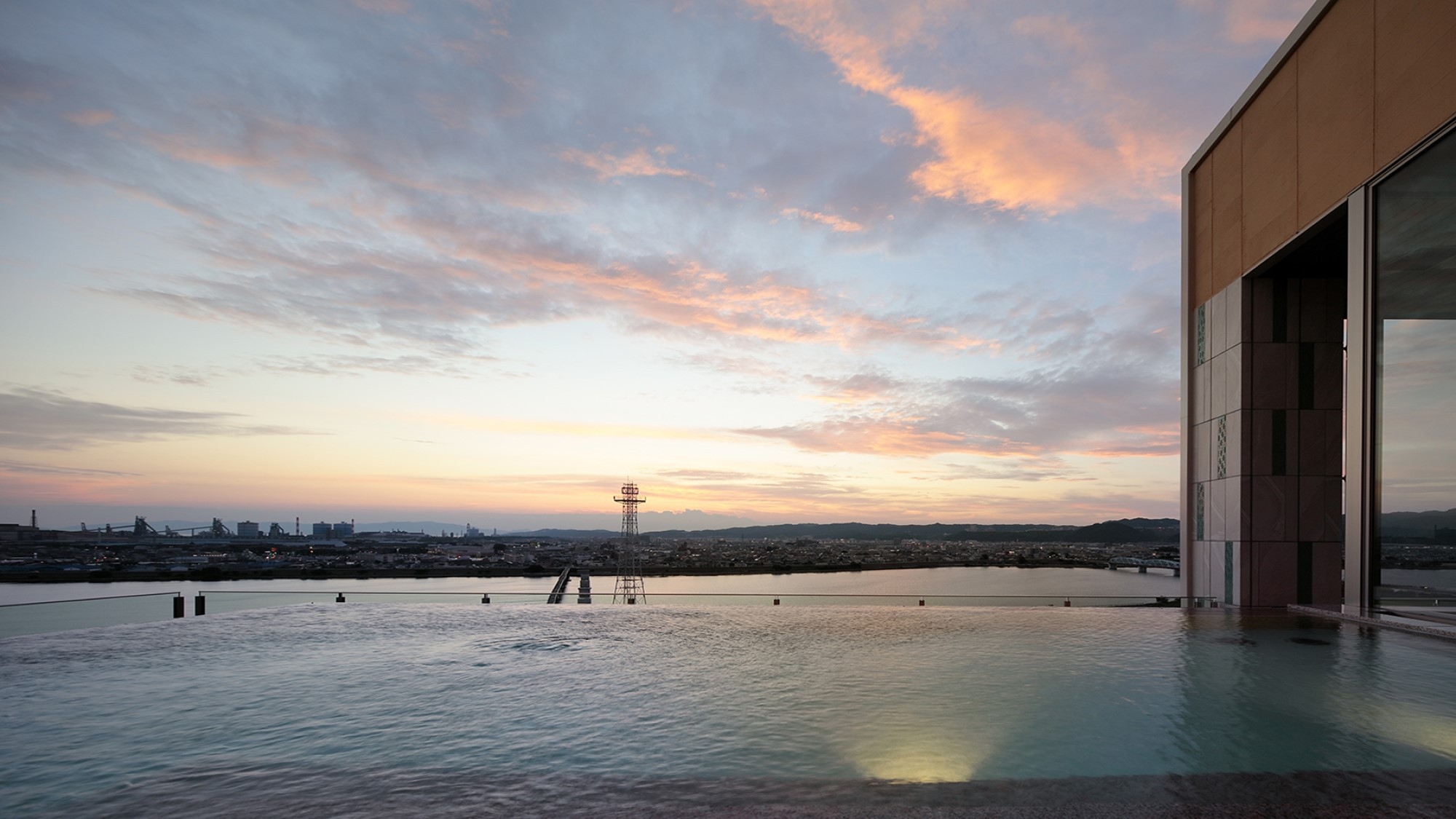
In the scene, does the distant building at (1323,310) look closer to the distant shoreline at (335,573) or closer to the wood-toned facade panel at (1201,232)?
the wood-toned facade panel at (1201,232)

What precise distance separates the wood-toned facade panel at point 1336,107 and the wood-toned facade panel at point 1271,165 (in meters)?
0.25

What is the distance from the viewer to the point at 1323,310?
13.6 meters

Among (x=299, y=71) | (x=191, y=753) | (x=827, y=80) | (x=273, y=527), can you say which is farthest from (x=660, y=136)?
(x=273, y=527)

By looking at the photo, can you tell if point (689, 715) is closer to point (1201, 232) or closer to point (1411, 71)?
point (1411, 71)

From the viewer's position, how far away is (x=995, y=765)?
4809 mm

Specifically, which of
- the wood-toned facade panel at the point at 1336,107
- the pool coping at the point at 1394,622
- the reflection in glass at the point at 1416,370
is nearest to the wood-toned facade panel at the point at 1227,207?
the wood-toned facade panel at the point at 1336,107

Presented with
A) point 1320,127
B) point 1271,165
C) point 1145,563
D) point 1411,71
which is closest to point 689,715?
point 1411,71

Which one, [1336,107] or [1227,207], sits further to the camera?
[1227,207]

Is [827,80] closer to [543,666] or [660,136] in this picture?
Result: [660,136]

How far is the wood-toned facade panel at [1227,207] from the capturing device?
1400 cm

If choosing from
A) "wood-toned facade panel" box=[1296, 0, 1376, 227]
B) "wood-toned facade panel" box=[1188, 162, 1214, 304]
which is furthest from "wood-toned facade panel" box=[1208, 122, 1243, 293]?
"wood-toned facade panel" box=[1296, 0, 1376, 227]

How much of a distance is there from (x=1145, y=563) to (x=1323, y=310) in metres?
23.8

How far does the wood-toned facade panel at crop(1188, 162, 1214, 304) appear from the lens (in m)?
15.3

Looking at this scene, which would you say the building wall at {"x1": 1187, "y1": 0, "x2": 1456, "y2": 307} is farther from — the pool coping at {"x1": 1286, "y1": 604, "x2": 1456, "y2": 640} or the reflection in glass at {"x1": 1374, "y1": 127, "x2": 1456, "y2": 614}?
the pool coping at {"x1": 1286, "y1": 604, "x2": 1456, "y2": 640}
